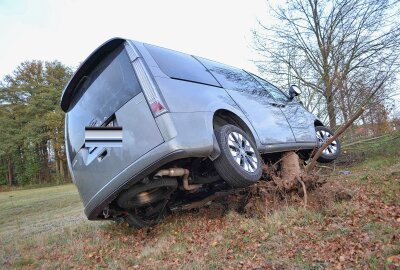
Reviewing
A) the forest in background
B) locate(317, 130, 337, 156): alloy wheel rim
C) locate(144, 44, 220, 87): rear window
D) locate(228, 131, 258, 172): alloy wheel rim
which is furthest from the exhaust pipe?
the forest in background

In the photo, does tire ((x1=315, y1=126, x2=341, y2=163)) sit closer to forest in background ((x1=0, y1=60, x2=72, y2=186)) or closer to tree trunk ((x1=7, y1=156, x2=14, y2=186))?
forest in background ((x1=0, y1=60, x2=72, y2=186))

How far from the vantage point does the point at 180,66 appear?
12.8ft

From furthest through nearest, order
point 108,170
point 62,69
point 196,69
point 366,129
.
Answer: point 62,69 < point 366,129 < point 196,69 < point 108,170

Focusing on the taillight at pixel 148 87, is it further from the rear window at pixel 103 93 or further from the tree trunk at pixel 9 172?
the tree trunk at pixel 9 172

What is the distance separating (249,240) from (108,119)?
6.53 feet

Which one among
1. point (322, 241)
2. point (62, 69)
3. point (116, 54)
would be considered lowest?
point (322, 241)

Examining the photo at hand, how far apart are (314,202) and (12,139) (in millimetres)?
33030

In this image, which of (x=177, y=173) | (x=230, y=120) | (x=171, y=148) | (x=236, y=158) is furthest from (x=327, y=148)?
(x=171, y=148)

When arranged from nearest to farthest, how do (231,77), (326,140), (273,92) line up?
(231,77) < (273,92) < (326,140)

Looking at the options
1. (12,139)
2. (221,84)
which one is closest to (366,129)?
(221,84)

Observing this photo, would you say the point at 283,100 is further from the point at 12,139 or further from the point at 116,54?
the point at 12,139

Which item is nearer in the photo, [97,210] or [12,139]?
[97,210]

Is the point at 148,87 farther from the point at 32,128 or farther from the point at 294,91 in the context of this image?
the point at 32,128

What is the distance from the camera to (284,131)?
16.6 feet
